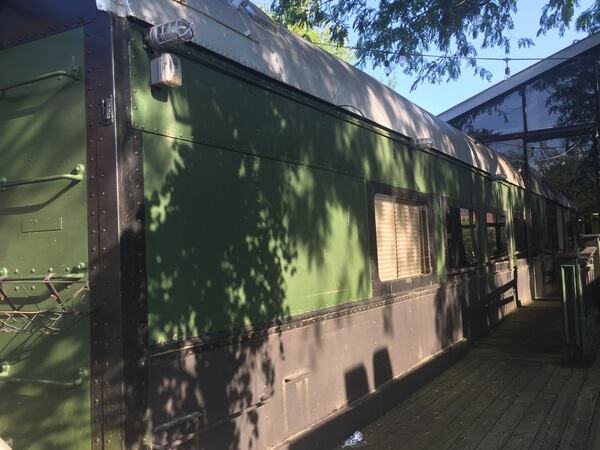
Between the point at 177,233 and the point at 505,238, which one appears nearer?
the point at 177,233

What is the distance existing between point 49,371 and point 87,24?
179 cm

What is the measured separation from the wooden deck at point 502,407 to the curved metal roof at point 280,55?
2.75m

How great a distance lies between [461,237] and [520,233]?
16.4 ft

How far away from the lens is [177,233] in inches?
117

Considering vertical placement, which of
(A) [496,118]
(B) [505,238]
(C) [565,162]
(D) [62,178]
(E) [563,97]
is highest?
(E) [563,97]


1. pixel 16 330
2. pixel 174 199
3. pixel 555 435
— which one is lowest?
pixel 555 435

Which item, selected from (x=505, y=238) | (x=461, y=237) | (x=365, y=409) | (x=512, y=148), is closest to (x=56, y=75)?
(x=365, y=409)

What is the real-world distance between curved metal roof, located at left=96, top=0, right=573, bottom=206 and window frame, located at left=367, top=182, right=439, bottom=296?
2.12ft

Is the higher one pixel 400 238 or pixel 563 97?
pixel 563 97

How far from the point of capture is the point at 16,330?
2.87 metres

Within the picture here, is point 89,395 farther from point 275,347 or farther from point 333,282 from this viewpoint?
point 333,282

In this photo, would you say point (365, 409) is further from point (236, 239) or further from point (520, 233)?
point (520, 233)

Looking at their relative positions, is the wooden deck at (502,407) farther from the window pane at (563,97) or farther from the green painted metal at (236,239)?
the window pane at (563,97)

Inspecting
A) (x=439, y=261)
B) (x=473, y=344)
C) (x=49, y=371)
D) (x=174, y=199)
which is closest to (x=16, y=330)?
(x=49, y=371)
